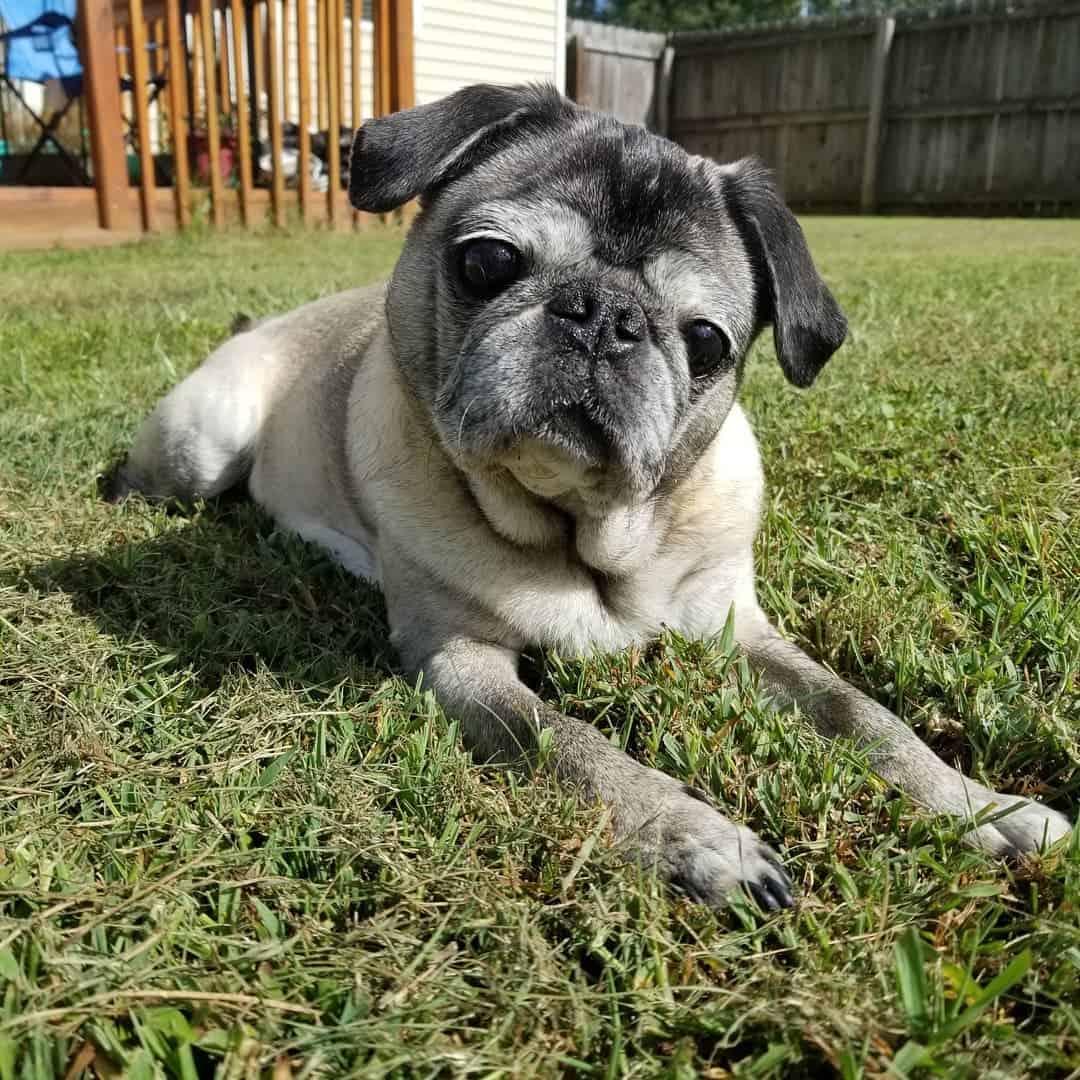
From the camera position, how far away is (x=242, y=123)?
457 inches

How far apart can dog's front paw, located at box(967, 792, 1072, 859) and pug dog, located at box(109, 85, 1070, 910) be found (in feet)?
0.28

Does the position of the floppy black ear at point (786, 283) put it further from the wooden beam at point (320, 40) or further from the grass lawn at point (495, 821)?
the wooden beam at point (320, 40)

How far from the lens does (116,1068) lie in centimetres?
146

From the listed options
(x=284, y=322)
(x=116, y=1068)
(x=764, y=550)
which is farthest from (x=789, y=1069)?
(x=284, y=322)

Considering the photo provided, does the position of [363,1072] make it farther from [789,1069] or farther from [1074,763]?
[1074,763]

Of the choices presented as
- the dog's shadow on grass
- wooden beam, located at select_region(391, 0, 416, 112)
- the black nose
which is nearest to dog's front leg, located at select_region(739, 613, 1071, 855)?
the black nose

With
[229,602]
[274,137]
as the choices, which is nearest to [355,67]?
[274,137]

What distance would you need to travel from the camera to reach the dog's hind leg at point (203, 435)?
4121 millimetres

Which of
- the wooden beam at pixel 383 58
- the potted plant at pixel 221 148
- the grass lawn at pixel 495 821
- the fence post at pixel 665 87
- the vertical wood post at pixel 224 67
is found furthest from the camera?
the fence post at pixel 665 87

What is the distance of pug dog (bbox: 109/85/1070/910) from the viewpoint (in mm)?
2457

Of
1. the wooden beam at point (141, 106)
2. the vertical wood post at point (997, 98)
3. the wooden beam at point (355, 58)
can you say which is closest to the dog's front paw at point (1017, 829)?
the wooden beam at point (141, 106)

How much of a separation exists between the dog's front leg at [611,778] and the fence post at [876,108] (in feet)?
67.3

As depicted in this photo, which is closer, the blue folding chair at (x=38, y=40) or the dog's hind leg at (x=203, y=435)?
the dog's hind leg at (x=203, y=435)

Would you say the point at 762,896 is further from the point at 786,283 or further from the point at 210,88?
the point at 210,88
